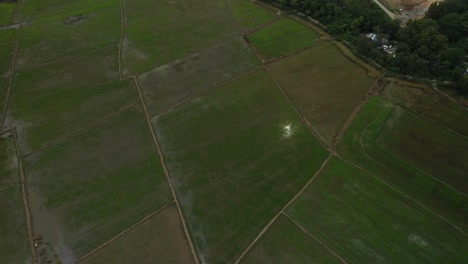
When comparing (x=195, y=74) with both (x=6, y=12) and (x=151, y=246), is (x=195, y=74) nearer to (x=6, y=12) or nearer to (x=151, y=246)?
(x=151, y=246)

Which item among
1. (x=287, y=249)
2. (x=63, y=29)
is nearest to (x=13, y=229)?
(x=287, y=249)

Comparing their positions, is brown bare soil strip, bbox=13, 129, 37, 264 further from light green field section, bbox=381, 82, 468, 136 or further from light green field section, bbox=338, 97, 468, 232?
light green field section, bbox=381, 82, 468, 136

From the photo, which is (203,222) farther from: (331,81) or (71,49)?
(71,49)

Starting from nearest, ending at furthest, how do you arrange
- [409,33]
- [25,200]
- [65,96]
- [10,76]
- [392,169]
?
[25,200]
[392,169]
[65,96]
[10,76]
[409,33]

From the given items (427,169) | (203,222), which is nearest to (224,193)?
(203,222)

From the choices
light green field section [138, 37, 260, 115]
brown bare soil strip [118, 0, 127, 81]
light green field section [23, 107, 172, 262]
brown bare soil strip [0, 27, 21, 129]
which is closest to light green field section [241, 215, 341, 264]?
light green field section [23, 107, 172, 262]

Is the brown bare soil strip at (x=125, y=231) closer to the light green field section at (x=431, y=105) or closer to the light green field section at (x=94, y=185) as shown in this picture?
the light green field section at (x=94, y=185)

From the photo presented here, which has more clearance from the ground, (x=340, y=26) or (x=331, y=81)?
(x=340, y=26)
